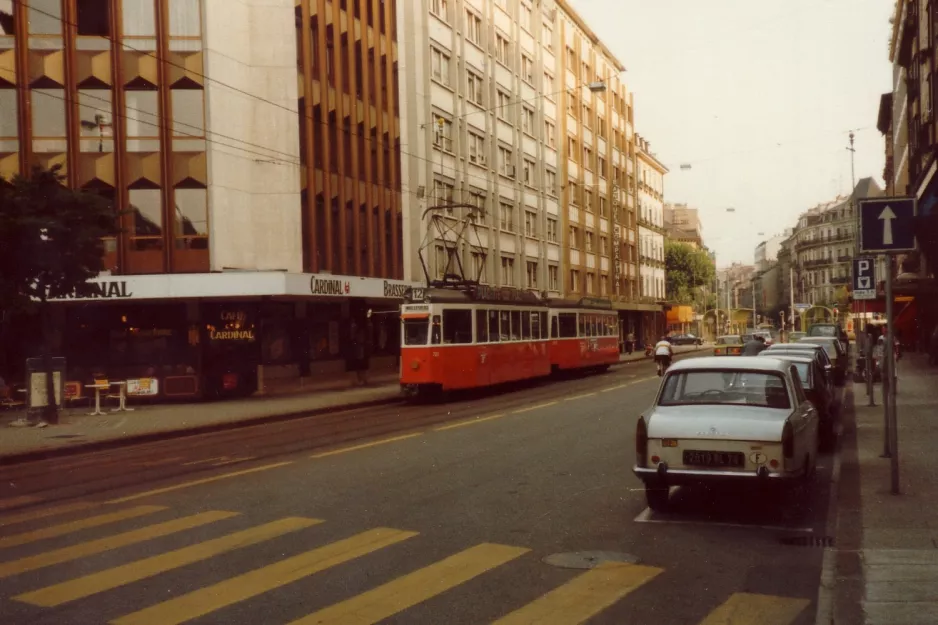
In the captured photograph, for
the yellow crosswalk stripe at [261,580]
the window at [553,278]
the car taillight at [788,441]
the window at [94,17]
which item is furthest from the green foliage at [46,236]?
the window at [553,278]

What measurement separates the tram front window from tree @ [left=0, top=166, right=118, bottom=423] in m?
8.50

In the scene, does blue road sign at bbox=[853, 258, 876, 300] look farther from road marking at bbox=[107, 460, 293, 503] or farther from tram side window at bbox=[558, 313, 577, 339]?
tram side window at bbox=[558, 313, 577, 339]

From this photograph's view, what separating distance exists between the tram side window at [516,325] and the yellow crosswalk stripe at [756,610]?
82.1 feet

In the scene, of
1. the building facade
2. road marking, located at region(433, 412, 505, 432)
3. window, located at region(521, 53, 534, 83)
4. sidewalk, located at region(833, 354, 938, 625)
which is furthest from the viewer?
window, located at region(521, 53, 534, 83)

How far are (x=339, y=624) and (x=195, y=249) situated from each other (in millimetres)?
26136

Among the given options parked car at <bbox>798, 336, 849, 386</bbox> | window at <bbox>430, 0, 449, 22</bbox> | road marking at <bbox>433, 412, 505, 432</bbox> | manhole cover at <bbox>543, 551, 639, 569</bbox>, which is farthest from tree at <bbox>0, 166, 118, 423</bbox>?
window at <bbox>430, 0, 449, 22</bbox>

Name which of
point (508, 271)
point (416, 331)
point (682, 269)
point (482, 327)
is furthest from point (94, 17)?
point (682, 269)

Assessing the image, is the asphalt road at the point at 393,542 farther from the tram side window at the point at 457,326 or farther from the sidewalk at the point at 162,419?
the tram side window at the point at 457,326

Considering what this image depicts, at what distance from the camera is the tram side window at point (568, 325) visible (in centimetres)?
3791

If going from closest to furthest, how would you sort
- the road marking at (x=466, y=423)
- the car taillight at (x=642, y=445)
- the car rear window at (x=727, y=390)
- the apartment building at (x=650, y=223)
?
the car taillight at (x=642, y=445), the car rear window at (x=727, y=390), the road marking at (x=466, y=423), the apartment building at (x=650, y=223)

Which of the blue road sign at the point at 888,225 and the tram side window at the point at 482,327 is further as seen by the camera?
the tram side window at the point at 482,327

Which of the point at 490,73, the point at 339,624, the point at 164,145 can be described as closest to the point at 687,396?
the point at 339,624

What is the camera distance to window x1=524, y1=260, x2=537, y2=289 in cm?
5794

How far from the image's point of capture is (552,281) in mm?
62969
